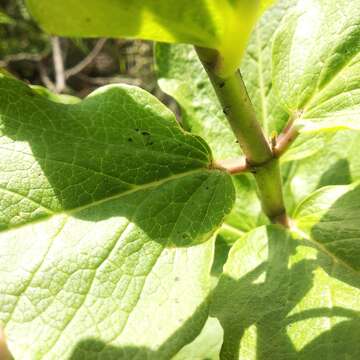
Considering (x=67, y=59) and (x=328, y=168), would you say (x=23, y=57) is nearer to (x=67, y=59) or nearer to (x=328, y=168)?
(x=67, y=59)

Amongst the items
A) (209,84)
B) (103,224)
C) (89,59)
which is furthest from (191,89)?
(89,59)

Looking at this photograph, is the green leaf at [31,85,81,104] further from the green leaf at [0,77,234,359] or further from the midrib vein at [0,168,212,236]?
the midrib vein at [0,168,212,236]

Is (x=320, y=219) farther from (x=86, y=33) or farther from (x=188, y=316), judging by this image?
(x=86, y=33)

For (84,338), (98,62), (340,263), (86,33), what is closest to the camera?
(86,33)

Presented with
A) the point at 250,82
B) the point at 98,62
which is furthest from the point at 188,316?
Result: the point at 98,62

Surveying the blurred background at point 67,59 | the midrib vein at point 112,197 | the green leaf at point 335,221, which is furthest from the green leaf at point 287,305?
the blurred background at point 67,59

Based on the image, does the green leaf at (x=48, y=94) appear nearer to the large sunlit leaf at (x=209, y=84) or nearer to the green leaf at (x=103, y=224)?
the green leaf at (x=103, y=224)
